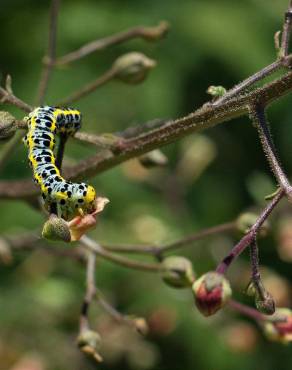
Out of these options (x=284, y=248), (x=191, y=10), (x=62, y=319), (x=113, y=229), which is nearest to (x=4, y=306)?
(x=62, y=319)

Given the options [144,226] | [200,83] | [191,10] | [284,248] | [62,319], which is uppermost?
[191,10]

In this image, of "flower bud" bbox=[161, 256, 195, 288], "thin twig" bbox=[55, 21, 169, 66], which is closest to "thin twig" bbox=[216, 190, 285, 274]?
"flower bud" bbox=[161, 256, 195, 288]

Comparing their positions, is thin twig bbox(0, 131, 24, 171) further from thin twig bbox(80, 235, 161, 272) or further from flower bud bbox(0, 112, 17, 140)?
flower bud bbox(0, 112, 17, 140)

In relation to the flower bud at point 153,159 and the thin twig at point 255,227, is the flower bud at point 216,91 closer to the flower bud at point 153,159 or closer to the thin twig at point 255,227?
the thin twig at point 255,227

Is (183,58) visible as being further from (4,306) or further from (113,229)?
(4,306)

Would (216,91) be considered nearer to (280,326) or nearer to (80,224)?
(80,224)

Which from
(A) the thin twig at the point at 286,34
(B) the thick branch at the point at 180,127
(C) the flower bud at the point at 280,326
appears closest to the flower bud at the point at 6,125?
(B) the thick branch at the point at 180,127
